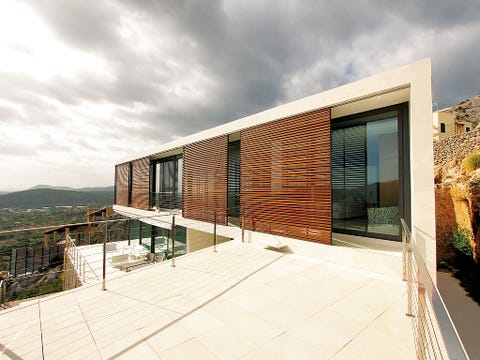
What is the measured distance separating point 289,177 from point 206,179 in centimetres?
376

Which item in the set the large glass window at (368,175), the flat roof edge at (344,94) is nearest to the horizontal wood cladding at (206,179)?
the flat roof edge at (344,94)

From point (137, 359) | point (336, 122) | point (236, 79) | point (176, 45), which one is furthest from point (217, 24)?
point (137, 359)

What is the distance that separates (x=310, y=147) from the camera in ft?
17.3

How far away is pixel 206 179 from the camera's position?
842 cm

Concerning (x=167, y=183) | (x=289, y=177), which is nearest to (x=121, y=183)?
(x=167, y=183)

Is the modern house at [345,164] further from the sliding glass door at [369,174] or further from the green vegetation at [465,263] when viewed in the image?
the green vegetation at [465,263]

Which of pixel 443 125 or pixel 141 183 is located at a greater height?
pixel 443 125

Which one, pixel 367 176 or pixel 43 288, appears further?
pixel 43 288

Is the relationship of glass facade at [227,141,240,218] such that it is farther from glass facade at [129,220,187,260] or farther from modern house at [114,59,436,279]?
glass facade at [129,220,187,260]

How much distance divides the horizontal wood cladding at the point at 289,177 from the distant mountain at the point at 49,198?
50.8 meters

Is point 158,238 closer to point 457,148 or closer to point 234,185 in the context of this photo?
point 234,185

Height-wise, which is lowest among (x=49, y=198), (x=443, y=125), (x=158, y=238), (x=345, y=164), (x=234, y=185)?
(x=49, y=198)

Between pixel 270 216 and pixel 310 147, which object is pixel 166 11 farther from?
pixel 270 216

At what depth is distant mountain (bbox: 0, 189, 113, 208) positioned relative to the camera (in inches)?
1999
